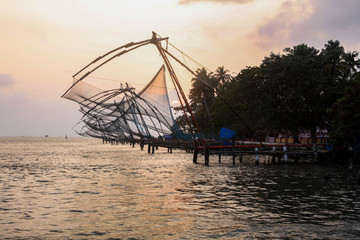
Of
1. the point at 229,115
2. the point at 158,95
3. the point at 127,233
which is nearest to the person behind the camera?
the point at 127,233

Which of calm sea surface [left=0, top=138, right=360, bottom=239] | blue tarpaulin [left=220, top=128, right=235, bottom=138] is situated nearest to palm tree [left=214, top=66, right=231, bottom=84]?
blue tarpaulin [left=220, top=128, right=235, bottom=138]

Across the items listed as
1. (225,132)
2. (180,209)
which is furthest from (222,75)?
(180,209)

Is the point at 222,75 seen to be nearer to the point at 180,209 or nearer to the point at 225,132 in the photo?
the point at 225,132

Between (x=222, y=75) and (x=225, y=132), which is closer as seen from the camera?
(x=225, y=132)

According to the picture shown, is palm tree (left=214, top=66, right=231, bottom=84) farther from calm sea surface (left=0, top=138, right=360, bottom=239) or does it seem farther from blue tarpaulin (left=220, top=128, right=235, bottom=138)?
calm sea surface (left=0, top=138, right=360, bottom=239)

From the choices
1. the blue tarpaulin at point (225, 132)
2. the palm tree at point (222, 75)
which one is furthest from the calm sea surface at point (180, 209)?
the palm tree at point (222, 75)

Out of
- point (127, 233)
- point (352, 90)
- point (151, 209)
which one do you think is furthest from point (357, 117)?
point (127, 233)

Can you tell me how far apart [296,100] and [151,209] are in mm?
26907

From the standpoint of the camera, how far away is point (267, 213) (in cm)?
1341

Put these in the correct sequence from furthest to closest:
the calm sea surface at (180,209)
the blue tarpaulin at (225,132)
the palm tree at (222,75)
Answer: the palm tree at (222,75) → the blue tarpaulin at (225,132) → the calm sea surface at (180,209)

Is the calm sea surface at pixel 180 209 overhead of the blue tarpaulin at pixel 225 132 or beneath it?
beneath

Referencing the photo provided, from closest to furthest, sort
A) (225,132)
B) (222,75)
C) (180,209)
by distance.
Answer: (180,209) → (225,132) → (222,75)

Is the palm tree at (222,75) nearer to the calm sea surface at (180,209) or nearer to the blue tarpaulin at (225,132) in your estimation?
the blue tarpaulin at (225,132)

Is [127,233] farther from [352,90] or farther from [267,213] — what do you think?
[352,90]
